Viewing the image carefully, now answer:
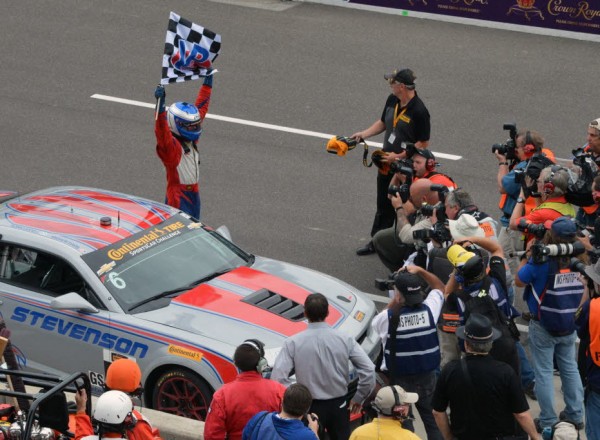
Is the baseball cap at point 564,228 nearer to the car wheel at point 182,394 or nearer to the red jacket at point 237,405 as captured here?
the red jacket at point 237,405

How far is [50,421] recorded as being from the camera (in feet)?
21.0

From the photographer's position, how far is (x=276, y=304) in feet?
30.7

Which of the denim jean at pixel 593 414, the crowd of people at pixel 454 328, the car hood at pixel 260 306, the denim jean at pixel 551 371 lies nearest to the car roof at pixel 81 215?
the car hood at pixel 260 306

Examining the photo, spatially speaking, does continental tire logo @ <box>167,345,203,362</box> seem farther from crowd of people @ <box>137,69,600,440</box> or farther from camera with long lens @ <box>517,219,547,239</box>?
camera with long lens @ <box>517,219,547,239</box>

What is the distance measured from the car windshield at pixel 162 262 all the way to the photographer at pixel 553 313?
2.56m

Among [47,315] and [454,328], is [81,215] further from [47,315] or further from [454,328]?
[454,328]

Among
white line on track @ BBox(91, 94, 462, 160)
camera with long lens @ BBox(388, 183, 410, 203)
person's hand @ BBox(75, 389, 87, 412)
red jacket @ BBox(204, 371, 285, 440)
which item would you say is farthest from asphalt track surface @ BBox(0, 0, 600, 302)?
person's hand @ BBox(75, 389, 87, 412)

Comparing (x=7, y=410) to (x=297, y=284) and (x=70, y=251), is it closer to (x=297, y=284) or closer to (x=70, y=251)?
(x=70, y=251)

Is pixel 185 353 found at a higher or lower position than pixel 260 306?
lower

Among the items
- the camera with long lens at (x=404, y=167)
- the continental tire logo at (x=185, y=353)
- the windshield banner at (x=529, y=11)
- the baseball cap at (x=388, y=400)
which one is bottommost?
the continental tire logo at (x=185, y=353)

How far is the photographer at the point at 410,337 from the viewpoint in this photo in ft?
27.1

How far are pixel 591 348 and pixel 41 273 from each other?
14.1 ft

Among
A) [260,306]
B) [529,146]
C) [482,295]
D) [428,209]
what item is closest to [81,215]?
[260,306]

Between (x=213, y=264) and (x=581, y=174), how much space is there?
3426 mm
